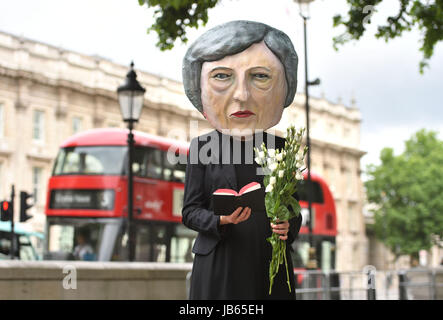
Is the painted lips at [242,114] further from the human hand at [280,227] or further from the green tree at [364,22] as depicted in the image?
the green tree at [364,22]

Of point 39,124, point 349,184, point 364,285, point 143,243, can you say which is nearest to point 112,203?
point 143,243

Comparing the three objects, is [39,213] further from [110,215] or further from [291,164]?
[291,164]

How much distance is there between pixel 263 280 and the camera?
3910mm

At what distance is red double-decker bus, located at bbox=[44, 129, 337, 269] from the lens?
16.7 metres

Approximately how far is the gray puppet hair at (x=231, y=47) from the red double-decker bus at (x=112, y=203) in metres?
12.2

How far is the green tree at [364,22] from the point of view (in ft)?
25.3

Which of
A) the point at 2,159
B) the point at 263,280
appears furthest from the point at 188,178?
the point at 2,159

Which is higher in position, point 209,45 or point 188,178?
point 209,45

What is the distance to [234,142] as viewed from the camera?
13.7 feet

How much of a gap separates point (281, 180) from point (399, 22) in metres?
6.23

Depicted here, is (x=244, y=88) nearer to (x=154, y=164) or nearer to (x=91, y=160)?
(x=154, y=164)

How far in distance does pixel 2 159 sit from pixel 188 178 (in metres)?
33.4

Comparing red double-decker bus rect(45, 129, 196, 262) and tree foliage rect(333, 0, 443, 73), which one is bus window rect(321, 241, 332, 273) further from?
tree foliage rect(333, 0, 443, 73)

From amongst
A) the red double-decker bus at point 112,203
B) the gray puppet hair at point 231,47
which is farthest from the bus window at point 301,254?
the gray puppet hair at point 231,47
